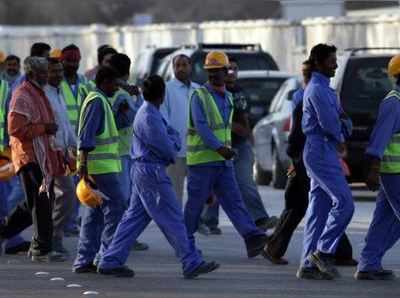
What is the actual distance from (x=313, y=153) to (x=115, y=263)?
5.69 ft

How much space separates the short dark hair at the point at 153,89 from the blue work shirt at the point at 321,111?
1.10 metres

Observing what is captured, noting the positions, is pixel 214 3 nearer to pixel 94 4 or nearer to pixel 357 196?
pixel 94 4

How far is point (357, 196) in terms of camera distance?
77.7ft

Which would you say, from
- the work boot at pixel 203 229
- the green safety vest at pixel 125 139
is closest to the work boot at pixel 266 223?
the work boot at pixel 203 229

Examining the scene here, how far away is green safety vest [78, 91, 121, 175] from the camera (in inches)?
591

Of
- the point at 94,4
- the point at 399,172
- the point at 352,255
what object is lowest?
the point at 94,4

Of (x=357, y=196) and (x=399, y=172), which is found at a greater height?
(x=399, y=172)

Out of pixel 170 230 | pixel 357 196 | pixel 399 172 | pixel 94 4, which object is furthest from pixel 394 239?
pixel 94 4

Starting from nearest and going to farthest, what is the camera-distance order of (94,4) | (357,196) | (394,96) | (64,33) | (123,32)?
1. (394,96)
2. (357,196)
3. (123,32)
4. (64,33)
5. (94,4)

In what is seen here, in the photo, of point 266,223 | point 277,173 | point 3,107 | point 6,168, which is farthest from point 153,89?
point 277,173

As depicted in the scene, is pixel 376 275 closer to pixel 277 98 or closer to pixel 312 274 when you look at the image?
pixel 312 274

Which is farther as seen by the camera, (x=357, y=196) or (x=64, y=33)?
(x=64, y=33)

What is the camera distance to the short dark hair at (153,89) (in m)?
14.7

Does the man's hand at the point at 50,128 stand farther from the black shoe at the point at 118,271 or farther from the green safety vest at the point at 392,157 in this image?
the green safety vest at the point at 392,157
